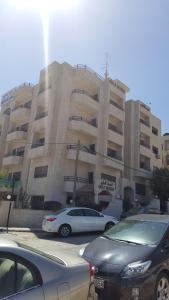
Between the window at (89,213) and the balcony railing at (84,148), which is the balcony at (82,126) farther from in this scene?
the window at (89,213)

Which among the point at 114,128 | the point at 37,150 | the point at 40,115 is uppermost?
the point at 40,115

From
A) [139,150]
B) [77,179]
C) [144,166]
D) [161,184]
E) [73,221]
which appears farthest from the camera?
[144,166]

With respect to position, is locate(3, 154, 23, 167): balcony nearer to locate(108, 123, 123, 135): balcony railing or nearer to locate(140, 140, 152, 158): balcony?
locate(108, 123, 123, 135): balcony railing

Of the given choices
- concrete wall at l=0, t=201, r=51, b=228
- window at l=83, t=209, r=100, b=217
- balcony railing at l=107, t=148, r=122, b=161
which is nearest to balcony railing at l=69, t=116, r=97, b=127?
balcony railing at l=107, t=148, r=122, b=161

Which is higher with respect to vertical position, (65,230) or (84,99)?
(84,99)

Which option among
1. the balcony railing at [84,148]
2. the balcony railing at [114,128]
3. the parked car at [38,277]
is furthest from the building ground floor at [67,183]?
the parked car at [38,277]

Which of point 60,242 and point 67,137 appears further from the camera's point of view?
point 67,137

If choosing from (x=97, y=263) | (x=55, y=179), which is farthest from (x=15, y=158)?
(x=97, y=263)

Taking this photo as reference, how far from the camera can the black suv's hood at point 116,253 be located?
507cm

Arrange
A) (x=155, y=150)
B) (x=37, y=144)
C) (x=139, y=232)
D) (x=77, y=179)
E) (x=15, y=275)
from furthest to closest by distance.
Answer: (x=155, y=150) < (x=37, y=144) < (x=77, y=179) < (x=139, y=232) < (x=15, y=275)

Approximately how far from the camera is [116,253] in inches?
210

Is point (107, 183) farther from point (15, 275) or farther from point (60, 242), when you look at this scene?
point (15, 275)

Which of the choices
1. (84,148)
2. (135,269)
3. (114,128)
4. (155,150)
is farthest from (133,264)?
(155,150)

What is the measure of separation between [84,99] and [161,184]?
1431 cm
